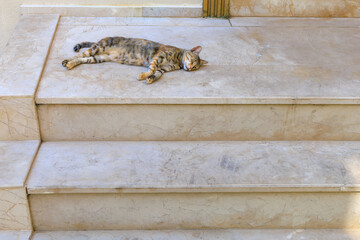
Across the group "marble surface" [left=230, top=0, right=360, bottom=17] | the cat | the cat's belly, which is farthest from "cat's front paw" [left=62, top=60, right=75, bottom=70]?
"marble surface" [left=230, top=0, right=360, bottom=17]

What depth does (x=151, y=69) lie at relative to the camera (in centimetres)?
246

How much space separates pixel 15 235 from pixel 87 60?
1.08 metres

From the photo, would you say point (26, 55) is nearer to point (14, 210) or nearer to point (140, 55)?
point (140, 55)

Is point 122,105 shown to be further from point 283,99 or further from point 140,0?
point 140,0

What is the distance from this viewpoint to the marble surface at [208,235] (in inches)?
83.1

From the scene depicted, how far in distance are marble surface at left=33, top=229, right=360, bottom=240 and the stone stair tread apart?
0.81 ft

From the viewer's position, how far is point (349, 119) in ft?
7.84

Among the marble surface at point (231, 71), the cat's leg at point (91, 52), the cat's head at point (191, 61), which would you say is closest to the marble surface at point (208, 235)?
the marble surface at point (231, 71)

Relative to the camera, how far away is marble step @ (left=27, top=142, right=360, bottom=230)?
2.06 meters

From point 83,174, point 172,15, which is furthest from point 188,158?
point 172,15

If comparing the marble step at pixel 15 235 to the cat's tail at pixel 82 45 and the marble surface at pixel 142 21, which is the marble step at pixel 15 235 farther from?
the marble surface at pixel 142 21

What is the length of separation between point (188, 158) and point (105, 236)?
573mm

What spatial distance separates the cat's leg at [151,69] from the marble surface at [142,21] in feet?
2.40

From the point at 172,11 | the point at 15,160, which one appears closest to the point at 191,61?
the point at 172,11
